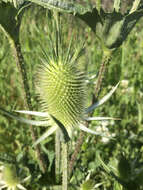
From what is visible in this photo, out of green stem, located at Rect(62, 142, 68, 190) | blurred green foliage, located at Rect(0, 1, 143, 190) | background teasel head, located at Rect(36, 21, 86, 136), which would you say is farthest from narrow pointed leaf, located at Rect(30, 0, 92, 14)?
green stem, located at Rect(62, 142, 68, 190)

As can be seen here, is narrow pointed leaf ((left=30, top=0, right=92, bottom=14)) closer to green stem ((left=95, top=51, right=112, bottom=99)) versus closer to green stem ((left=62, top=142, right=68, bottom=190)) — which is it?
green stem ((left=95, top=51, right=112, bottom=99))

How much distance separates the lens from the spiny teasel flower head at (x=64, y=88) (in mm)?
947

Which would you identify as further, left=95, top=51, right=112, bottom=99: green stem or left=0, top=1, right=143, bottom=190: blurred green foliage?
left=0, top=1, right=143, bottom=190: blurred green foliage

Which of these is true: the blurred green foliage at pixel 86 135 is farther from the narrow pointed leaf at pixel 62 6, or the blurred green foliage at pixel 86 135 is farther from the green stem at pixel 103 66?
the narrow pointed leaf at pixel 62 6

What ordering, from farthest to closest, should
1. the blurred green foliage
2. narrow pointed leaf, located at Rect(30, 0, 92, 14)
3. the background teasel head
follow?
the blurred green foliage → the background teasel head → narrow pointed leaf, located at Rect(30, 0, 92, 14)

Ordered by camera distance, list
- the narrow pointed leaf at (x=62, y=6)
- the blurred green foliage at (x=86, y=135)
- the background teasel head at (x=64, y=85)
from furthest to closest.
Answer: the blurred green foliage at (x=86, y=135)
the background teasel head at (x=64, y=85)
the narrow pointed leaf at (x=62, y=6)

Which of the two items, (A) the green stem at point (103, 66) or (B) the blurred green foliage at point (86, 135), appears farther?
(B) the blurred green foliage at point (86, 135)

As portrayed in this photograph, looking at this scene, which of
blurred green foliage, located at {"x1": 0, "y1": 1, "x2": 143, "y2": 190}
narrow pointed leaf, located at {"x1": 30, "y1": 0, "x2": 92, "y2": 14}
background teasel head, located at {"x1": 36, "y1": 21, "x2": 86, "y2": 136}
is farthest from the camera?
blurred green foliage, located at {"x1": 0, "y1": 1, "x2": 143, "y2": 190}

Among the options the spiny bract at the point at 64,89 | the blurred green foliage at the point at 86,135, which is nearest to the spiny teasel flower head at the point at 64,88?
the spiny bract at the point at 64,89

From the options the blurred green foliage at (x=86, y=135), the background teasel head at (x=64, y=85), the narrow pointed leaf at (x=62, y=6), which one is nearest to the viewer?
the narrow pointed leaf at (x=62, y=6)

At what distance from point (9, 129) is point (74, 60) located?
3.71ft

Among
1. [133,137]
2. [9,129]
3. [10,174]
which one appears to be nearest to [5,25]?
[10,174]

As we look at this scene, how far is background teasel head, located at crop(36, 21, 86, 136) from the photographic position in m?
0.94

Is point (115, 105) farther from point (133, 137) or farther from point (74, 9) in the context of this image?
point (74, 9)
